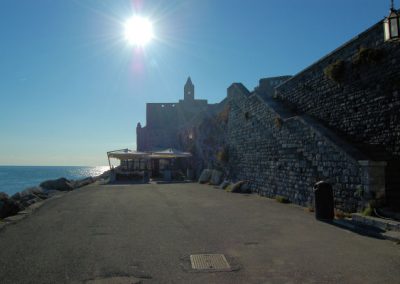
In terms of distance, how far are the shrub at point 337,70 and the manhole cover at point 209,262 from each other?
7.56 meters

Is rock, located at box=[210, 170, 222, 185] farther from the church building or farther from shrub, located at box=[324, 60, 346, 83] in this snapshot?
the church building

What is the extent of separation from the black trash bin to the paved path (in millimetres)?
469

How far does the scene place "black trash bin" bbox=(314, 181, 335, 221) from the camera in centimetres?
858

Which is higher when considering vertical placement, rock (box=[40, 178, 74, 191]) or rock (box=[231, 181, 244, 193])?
rock (box=[231, 181, 244, 193])

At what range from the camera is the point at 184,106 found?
46219mm

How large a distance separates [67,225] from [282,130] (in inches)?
323

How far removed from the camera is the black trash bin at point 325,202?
8578 millimetres

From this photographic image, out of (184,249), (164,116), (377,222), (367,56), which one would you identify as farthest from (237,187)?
(164,116)

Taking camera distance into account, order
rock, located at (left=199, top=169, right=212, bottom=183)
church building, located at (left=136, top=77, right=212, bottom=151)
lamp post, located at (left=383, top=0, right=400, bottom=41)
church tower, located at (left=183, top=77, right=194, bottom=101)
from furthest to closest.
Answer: church tower, located at (left=183, top=77, right=194, bottom=101) → church building, located at (left=136, top=77, right=212, bottom=151) → rock, located at (left=199, top=169, right=212, bottom=183) → lamp post, located at (left=383, top=0, right=400, bottom=41)

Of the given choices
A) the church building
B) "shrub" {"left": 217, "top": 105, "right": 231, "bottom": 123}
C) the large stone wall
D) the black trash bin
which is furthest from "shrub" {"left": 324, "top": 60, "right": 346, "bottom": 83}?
the church building

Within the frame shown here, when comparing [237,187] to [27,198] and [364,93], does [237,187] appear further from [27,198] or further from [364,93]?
[27,198]

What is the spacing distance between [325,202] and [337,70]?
4.39 meters

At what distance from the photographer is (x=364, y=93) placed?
961 centimetres

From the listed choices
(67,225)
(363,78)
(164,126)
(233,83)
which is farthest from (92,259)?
(164,126)
